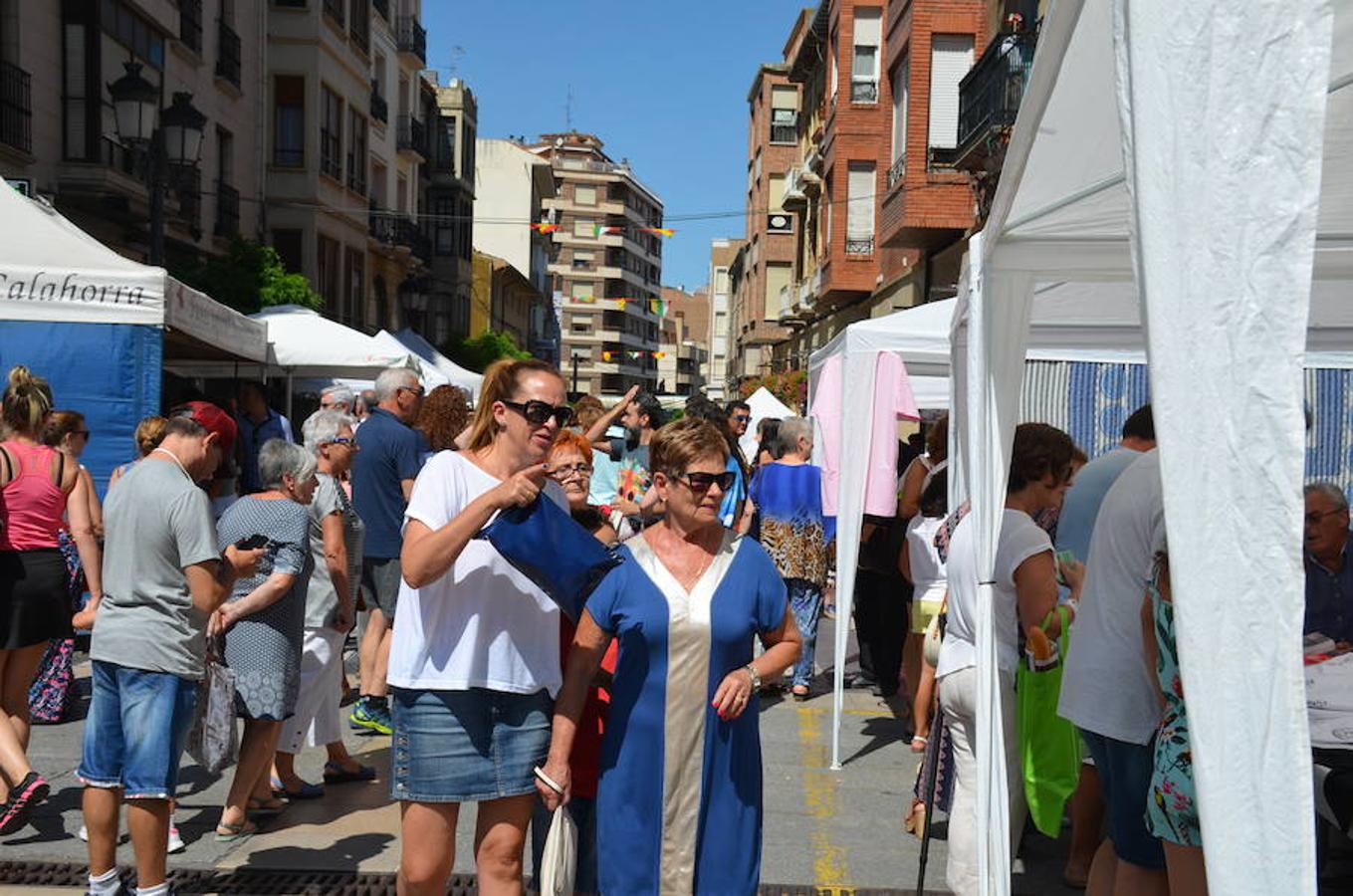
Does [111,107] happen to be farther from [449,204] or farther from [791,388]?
[449,204]

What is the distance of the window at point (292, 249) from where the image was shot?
2966 cm

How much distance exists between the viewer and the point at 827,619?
13305 mm

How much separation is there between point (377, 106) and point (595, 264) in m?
81.5

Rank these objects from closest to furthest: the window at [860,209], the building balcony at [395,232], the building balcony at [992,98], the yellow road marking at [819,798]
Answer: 1. the yellow road marking at [819,798]
2. the building balcony at [992,98]
3. the window at [860,209]
4. the building balcony at [395,232]

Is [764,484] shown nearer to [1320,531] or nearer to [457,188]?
[1320,531]

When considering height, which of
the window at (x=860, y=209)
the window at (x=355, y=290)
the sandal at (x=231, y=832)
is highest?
the window at (x=860, y=209)

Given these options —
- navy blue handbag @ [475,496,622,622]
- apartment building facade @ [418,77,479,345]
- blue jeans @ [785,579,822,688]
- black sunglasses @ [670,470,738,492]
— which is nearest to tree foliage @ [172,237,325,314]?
blue jeans @ [785,579,822,688]

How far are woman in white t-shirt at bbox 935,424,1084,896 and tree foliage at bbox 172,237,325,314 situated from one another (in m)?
16.6

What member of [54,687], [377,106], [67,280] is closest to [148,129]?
[67,280]

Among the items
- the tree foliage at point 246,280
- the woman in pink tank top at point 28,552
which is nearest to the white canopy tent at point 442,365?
the tree foliage at point 246,280

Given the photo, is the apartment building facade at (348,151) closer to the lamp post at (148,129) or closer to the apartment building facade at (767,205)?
the apartment building facade at (767,205)

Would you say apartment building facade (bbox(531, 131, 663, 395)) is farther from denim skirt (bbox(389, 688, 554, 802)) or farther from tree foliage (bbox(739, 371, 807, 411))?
denim skirt (bbox(389, 688, 554, 802))

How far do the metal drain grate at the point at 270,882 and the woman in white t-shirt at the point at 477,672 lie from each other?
1.55 metres

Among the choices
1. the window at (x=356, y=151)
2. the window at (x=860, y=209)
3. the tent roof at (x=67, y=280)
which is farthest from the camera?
the window at (x=356, y=151)
